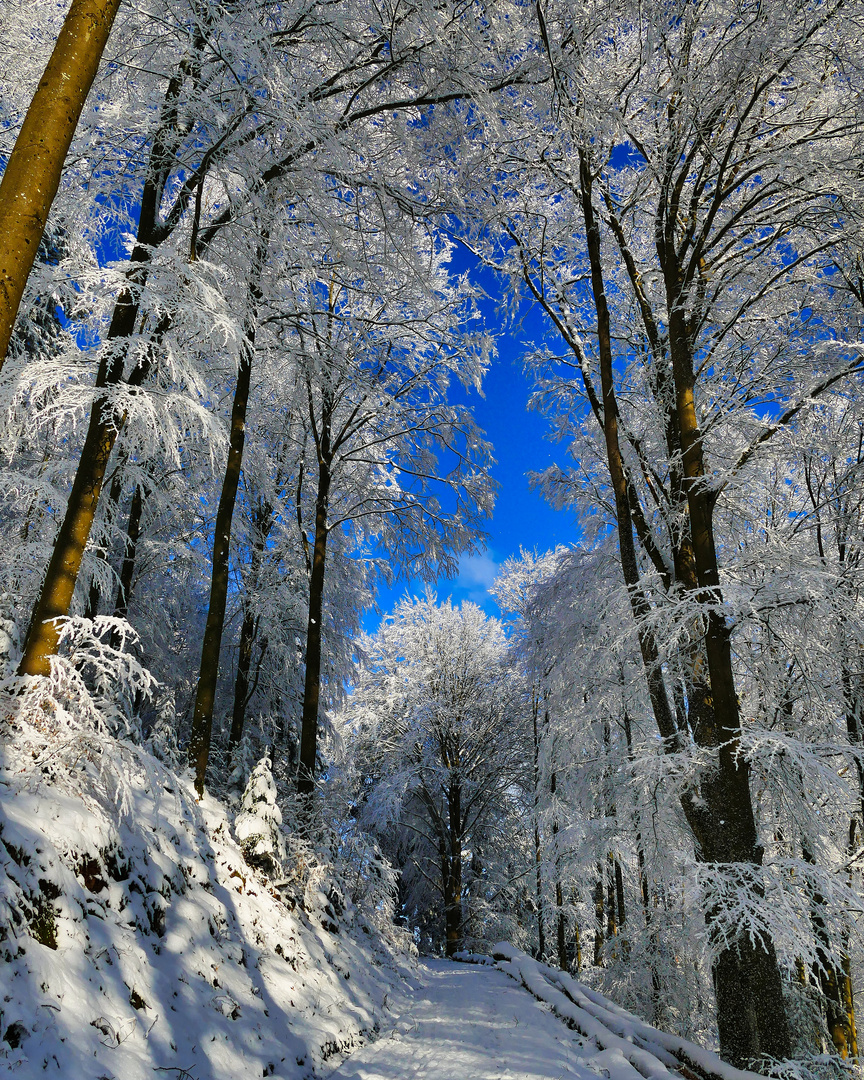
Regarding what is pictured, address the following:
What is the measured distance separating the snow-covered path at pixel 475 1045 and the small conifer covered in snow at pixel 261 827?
7.00 ft

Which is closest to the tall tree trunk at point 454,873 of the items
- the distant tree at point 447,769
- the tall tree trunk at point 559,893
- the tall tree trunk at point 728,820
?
the distant tree at point 447,769

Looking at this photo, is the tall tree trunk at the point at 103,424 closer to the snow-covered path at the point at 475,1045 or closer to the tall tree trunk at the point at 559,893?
the snow-covered path at the point at 475,1045

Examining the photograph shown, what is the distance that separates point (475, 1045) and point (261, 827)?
3.06m

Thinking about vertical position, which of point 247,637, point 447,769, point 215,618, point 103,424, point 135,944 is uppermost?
point 247,637

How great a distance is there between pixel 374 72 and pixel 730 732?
24.8 ft

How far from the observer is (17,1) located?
823cm

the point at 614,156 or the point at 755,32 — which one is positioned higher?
the point at 614,156

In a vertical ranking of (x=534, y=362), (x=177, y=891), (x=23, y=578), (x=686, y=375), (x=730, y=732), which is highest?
(x=534, y=362)

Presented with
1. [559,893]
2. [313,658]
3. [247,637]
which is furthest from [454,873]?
[313,658]

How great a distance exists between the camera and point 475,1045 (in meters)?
5.27

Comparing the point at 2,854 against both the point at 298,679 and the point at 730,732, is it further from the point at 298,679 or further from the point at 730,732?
the point at 298,679

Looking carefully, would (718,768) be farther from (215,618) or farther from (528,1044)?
(215,618)

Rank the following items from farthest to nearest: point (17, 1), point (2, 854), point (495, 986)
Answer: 1. point (495, 986)
2. point (17, 1)
3. point (2, 854)

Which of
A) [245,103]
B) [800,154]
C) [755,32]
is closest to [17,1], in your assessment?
[245,103]
